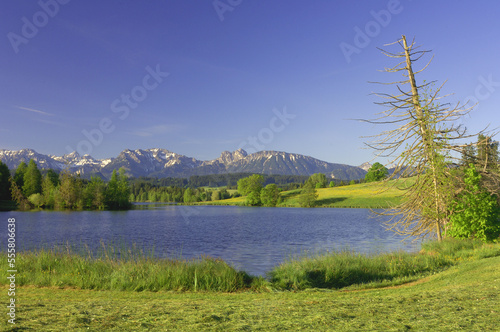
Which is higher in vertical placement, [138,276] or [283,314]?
[283,314]

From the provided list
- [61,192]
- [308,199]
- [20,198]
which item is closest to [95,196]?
[61,192]

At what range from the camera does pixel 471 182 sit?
20.0 meters

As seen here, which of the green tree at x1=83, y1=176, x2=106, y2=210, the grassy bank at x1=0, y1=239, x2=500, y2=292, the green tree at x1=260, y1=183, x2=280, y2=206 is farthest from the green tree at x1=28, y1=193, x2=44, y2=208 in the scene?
the grassy bank at x1=0, y1=239, x2=500, y2=292

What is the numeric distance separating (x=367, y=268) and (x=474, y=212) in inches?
321

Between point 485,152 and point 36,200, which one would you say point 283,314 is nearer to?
point 485,152

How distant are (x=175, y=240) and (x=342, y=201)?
8499 cm

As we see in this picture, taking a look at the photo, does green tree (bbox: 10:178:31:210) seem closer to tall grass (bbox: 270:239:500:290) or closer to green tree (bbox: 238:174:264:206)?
green tree (bbox: 238:174:264:206)

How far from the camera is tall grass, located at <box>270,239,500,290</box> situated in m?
14.4

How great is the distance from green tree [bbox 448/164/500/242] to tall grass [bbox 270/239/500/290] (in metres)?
1.38

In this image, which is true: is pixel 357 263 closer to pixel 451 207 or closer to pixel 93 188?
pixel 451 207

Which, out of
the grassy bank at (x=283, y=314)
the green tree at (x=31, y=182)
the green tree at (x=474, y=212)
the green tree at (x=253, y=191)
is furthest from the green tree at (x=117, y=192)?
the grassy bank at (x=283, y=314)

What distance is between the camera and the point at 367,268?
16781mm

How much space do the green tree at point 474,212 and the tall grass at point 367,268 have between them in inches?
54.4

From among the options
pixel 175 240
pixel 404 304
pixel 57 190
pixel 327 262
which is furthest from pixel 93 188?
pixel 404 304
